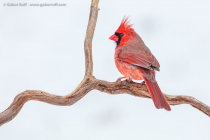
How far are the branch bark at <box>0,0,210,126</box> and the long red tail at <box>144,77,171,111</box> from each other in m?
0.16

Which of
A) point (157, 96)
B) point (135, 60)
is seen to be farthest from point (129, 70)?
point (157, 96)

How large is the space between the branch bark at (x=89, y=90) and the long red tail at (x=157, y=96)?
16 cm

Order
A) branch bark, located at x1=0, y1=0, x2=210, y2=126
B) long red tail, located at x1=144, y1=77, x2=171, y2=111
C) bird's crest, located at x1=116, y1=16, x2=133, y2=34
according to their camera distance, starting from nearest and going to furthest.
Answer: long red tail, located at x1=144, y1=77, x2=171, y2=111, branch bark, located at x1=0, y1=0, x2=210, y2=126, bird's crest, located at x1=116, y1=16, x2=133, y2=34

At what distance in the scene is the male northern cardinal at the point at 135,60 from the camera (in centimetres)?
207

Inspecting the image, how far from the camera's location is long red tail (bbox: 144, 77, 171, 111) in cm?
201

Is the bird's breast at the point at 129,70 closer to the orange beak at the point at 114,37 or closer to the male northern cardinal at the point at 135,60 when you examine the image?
the male northern cardinal at the point at 135,60

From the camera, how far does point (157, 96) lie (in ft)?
6.70

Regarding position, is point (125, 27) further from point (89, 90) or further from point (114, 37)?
point (89, 90)

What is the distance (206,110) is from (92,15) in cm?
117

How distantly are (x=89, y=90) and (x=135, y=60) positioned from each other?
1.36ft

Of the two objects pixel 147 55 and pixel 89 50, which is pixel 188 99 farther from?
pixel 89 50

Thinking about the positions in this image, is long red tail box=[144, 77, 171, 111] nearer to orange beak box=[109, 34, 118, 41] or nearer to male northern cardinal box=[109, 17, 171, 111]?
male northern cardinal box=[109, 17, 171, 111]

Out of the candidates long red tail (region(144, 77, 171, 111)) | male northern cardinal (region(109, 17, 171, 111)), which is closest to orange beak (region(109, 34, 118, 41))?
male northern cardinal (region(109, 17, 171, 111))

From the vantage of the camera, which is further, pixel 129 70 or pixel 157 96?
pixel 129 70
